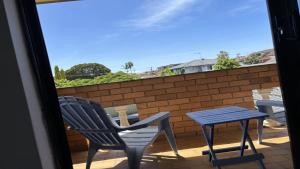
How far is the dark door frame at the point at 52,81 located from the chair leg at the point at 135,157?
0.85 metres

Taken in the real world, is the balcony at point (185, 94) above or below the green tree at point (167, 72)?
below

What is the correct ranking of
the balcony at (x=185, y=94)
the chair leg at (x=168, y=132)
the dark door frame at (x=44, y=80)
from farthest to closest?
the balcony at (x=185, y=94), the chair leg at (x=168, y=132), the dark door frame at (x=44, y=80)

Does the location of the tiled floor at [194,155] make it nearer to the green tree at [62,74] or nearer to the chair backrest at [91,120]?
the chair backrest at [91,120]

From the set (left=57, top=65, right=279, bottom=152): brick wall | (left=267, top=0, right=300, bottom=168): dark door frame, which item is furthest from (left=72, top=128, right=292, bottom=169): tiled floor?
(left=267, top=0, right=300, bottom=168): dark door frame

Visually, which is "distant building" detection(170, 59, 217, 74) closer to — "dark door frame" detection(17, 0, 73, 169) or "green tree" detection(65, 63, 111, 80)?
"green tree" detection(65, 63, 111, 80)

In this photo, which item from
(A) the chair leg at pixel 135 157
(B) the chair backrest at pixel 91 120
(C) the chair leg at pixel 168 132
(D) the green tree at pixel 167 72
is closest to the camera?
(A) the chair leg at pixel 135 157

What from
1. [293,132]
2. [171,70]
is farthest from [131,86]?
[293,132]

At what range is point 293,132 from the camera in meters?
1.31

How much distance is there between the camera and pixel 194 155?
8.53 feet

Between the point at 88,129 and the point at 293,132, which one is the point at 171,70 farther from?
the point at 293,132

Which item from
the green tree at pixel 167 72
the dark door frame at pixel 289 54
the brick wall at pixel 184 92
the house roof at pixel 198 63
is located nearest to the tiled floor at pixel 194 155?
the brick wall at pixel 184 92

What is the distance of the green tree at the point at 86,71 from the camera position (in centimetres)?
354

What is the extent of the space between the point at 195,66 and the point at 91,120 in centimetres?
168

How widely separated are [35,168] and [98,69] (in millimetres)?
2635
